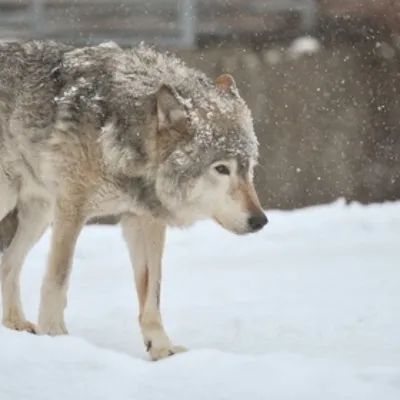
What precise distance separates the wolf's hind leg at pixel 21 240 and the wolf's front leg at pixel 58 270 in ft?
2.01

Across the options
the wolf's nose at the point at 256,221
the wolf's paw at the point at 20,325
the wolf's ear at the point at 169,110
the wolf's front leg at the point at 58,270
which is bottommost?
the wolf's paw at the point at 20,325

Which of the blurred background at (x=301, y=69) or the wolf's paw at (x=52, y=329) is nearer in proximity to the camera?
the wolf's paw at (x=52, y=329)

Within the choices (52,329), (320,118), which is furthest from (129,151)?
(320,118)

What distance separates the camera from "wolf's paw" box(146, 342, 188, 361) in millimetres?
6426

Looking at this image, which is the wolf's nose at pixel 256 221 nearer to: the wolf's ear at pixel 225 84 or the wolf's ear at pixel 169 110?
the wolf's ear at pixel 169 110

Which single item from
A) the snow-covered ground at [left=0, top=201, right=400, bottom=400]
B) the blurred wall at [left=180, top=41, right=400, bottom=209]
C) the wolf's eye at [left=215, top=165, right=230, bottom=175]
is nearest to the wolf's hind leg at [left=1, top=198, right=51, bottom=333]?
the snow-covered ground at [left=0, top=201, right=400, bottom=400]

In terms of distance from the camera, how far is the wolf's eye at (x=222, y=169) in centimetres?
637

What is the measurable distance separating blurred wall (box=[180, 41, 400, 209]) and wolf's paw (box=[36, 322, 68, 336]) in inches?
359

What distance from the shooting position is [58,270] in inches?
261

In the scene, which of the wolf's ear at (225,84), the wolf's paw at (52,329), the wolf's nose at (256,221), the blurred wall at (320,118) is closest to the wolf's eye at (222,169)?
the wolf's nose at (256,221)

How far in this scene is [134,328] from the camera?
7.21 meters

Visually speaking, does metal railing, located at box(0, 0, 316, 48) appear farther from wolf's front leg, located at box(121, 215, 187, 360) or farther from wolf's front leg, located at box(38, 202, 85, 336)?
wolf's front leg, located at box(38, 202, 85, 336)

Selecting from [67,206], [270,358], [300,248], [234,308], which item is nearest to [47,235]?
[300,248]

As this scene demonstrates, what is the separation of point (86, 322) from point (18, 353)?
235 centimetres
